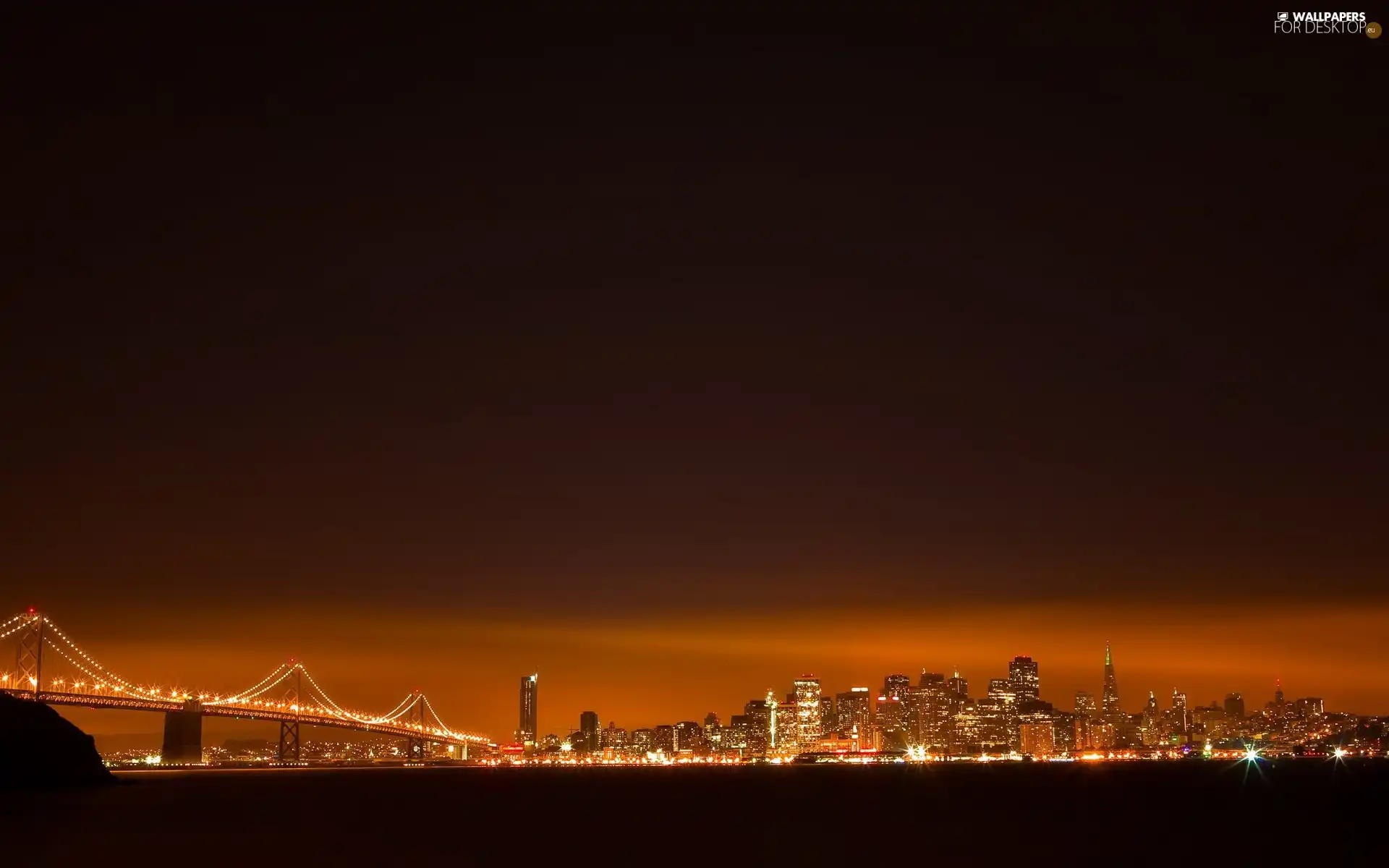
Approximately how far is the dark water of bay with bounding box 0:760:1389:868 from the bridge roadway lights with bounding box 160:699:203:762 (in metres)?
25.1

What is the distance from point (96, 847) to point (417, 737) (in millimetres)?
140905

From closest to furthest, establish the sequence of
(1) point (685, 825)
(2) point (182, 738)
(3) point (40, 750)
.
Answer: (1) point (685, 825) < (3) point (40, 750) < (2) point (182, 738)

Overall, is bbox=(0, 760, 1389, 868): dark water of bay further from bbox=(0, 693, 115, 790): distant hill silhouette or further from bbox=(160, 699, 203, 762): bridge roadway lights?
bbox=(160, 699, 203, 762): bridge roadway lights

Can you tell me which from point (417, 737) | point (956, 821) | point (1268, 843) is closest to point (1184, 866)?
point (1268, 843)

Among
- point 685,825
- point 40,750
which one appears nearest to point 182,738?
point 40,750

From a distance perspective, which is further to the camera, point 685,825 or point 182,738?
point 182,738

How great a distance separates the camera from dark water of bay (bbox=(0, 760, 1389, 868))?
5866 cm

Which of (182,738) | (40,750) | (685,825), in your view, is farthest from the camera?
(182,738)

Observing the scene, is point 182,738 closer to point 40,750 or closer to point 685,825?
point 40,750

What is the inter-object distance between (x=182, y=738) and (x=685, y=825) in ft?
345

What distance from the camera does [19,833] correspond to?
6147cm

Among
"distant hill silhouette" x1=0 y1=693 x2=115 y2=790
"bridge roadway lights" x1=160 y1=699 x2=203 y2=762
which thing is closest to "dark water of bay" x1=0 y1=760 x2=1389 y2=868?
"distant hill silhouette" x1=0 y1=693 x2=115 y2=790

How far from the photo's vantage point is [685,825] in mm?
81375

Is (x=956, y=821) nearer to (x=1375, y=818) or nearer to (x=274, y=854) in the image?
(x=1375, y=818)
